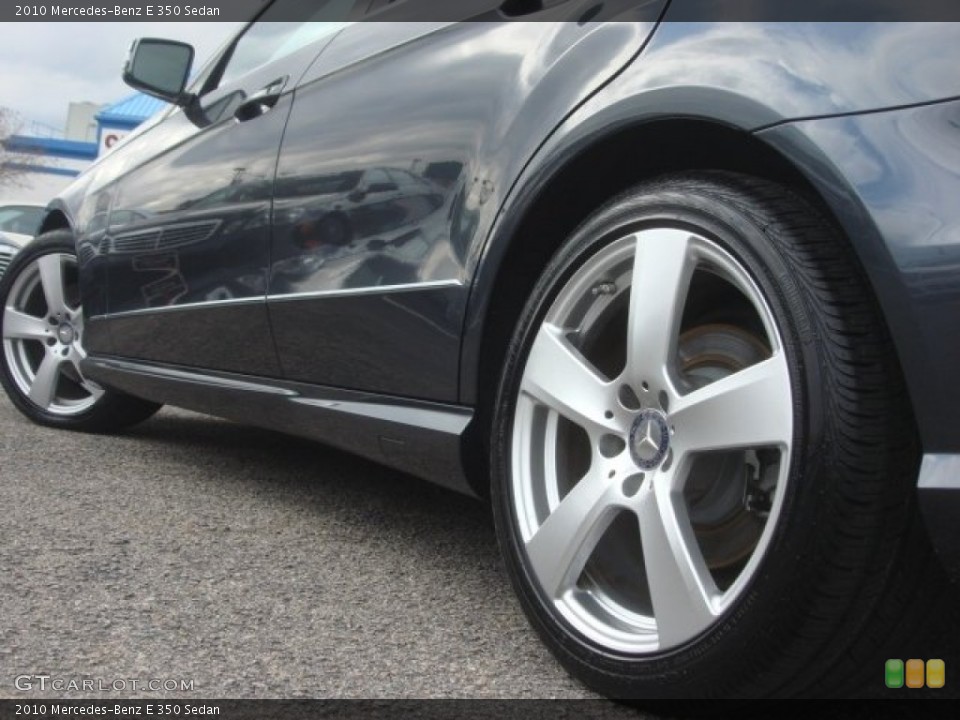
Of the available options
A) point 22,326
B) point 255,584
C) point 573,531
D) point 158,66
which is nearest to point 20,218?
point 22,326

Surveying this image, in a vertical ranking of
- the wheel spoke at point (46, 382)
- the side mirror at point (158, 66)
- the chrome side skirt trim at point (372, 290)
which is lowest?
the wheel spoke at point (46, 382)

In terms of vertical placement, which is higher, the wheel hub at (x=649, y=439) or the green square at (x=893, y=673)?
the wheel hub at (x=649, y=439)

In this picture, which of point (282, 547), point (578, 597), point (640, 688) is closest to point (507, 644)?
point (578, 597)

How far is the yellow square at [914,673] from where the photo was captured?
148cm

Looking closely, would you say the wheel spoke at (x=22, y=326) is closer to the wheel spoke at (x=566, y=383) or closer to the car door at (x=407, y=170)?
the car door at (x=407, y=170)

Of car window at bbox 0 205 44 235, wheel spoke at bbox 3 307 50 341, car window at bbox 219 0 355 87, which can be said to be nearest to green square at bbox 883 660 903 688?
car window at bbox 219 0 355 87

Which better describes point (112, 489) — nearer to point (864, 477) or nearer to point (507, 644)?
point (507, 644)

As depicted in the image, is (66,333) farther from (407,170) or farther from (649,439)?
(649,439)

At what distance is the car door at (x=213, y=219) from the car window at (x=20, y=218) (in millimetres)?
11571

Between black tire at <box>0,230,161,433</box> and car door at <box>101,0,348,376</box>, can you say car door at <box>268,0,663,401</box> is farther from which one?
black tire at <box>0,230,161,433</box>

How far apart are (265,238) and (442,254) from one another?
790 millimetres

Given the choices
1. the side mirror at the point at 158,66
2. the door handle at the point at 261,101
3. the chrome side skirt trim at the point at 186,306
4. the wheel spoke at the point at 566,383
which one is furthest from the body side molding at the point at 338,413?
the side mirror at the point at 158,66

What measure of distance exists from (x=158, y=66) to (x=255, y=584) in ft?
7.50

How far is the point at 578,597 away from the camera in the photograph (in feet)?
5.75
